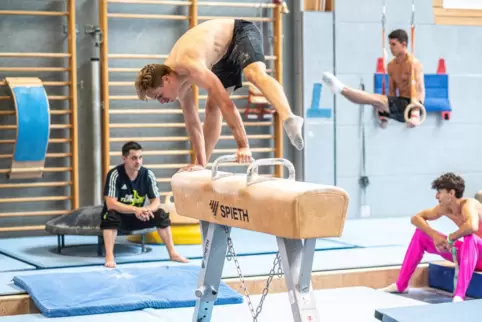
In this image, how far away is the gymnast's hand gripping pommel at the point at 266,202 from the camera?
365 centimetres

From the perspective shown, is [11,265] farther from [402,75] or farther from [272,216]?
[402,75]

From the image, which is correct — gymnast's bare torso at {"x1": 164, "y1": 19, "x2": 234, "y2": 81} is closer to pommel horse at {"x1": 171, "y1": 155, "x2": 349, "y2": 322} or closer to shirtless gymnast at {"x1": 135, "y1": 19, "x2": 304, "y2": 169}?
shirtless gymnast at {"x1": 135, "y1": 19, "x2": 304, "y2": 169}

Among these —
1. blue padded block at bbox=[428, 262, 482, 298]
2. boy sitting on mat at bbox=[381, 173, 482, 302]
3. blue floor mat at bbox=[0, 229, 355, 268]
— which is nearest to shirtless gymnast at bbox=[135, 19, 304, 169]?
boy sitting on mat at bbox=[381, 173, 482, 302]

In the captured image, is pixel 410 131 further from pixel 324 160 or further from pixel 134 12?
pixel 134 12

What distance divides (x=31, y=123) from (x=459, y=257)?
3918mm

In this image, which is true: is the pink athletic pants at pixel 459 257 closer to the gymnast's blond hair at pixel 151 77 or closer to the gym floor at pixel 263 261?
the gym floor at pixel 263 261

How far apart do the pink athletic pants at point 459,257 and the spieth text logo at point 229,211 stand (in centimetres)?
240

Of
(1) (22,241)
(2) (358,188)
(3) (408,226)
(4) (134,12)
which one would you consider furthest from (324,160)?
(1) (22,241)

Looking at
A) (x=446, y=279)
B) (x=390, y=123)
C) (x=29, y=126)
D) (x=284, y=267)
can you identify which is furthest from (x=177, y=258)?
(x=390, y=123)

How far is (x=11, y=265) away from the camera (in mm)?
6656

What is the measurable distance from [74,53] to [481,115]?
16.5 ft

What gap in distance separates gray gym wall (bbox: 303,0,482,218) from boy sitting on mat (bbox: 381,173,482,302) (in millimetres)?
2599

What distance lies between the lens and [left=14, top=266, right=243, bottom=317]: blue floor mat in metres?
5.37

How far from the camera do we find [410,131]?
988 centimetres
